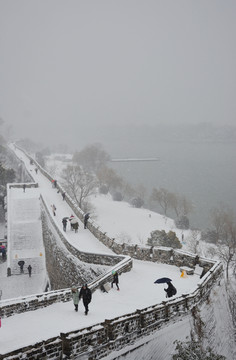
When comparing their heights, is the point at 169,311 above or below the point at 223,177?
below

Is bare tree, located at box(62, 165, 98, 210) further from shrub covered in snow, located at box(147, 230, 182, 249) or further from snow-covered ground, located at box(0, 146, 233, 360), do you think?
snow-covered ground, located at box(0, 146, 233, 360)

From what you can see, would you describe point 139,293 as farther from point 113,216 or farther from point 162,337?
point 113,216

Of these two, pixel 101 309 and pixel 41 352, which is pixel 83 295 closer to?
pixel 101 309

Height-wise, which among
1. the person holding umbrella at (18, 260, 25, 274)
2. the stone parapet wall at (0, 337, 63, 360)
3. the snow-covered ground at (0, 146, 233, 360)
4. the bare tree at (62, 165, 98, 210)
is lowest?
the person holding umbrella at (18, 260, 25, 274)

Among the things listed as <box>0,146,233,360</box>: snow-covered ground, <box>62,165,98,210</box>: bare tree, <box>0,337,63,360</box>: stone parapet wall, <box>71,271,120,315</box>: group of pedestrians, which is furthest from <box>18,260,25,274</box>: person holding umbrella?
<box>62,165,98,210</box>: bare tree

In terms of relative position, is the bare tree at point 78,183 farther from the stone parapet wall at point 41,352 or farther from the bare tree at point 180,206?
the stone parapet wall at point 41,352

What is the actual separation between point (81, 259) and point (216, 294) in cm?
774

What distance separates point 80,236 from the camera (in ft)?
74.2

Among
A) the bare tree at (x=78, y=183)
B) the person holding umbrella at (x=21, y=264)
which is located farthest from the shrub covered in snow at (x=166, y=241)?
the bare tree at (x=78, y=183)

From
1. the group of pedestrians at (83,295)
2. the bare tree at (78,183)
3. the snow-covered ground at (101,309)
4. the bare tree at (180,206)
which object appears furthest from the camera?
the bare tree at (180,206)

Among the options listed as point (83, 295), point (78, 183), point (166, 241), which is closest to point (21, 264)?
point (166, 241)

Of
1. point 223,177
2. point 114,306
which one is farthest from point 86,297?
point 223,177

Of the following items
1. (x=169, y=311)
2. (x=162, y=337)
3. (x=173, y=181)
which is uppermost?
(x=173, y=181)

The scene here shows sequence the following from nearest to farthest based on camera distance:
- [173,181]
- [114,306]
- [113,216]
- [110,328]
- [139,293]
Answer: [110,328], [114,306], [139,293], [113,216], [173,181]
